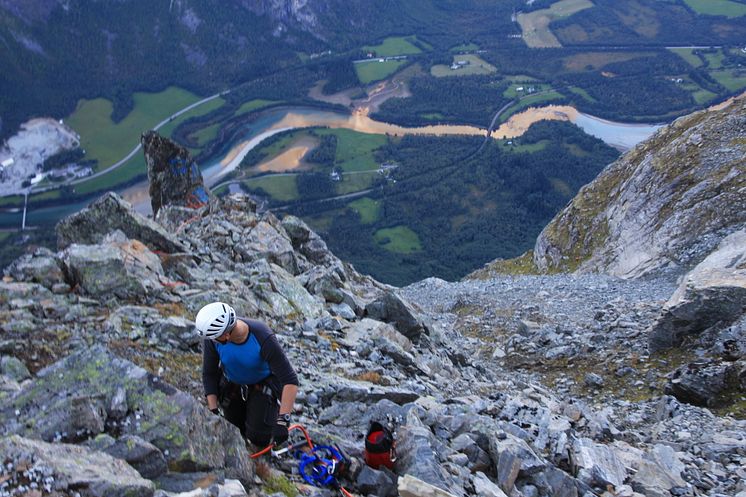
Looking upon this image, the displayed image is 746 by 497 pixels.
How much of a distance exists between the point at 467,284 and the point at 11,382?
1429 inches

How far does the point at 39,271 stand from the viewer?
17.7m

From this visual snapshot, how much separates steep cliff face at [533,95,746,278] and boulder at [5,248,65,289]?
33342mm

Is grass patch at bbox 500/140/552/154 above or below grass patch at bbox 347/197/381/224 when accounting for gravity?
above

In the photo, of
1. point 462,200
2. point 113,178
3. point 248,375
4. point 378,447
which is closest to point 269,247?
point 248,375

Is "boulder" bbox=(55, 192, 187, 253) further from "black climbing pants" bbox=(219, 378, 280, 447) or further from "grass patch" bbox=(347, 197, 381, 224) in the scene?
"grass patch" bbox=(347, 197, 381, 224)

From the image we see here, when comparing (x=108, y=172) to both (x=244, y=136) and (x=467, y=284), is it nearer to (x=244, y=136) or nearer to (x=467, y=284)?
(x=244, y=136)

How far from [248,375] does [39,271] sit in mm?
11638

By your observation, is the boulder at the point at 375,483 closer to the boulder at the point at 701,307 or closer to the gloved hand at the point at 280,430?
the gloved hand at the point at 280,430

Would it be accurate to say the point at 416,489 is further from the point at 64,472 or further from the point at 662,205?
the point at 662,205

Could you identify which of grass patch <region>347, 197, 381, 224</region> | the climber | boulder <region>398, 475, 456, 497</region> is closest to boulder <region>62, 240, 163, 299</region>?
the climber

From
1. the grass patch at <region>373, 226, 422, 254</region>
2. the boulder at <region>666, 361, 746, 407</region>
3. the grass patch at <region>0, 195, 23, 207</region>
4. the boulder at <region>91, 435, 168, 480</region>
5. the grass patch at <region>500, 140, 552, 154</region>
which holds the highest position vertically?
the grass patch at <region>500, 140, 552, 154</region>

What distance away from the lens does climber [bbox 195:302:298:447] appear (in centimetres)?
922

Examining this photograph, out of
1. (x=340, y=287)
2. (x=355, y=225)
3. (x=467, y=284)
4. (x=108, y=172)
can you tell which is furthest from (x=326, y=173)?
(x=340, y=287)

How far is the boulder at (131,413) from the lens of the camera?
8.30m
